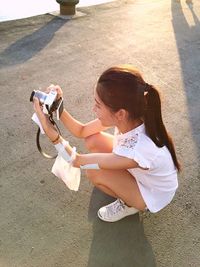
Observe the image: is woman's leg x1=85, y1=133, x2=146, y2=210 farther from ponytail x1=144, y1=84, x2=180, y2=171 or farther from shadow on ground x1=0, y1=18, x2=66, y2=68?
shadow on ground x1=0, y1=18, x2=66, y2=68

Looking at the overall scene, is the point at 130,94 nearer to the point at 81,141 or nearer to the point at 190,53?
the point at 81,141

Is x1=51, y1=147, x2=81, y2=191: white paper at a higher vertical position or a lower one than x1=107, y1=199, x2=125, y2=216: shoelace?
higher

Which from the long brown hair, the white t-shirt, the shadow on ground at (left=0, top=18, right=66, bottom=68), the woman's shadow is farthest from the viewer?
the shadow on ground at (left=0, top=18, right=66, bottom=68)

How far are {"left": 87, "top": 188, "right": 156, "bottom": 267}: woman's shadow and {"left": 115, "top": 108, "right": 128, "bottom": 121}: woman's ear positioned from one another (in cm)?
62

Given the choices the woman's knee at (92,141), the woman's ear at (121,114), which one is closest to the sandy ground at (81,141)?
the woman's knee at (92,141)

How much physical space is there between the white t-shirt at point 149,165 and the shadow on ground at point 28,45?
85.7 inches

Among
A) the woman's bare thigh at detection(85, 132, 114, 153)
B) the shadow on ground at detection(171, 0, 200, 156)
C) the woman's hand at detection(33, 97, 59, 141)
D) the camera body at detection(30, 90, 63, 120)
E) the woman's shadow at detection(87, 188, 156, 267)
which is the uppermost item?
the camera body at detection(30, 90, 63, 120)

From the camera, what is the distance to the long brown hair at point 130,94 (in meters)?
1.55

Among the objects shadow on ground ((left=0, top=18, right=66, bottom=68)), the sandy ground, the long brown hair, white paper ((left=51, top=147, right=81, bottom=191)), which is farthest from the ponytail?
shadow on ground ((left=0, top=18, right=66, bottom=68))

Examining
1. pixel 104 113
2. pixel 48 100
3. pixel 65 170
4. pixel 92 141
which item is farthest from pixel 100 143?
pixel 48 100

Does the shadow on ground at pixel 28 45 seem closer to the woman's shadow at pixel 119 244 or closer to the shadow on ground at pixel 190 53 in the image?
the shadow on ground at pixel 190 53

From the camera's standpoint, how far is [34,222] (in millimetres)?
1947

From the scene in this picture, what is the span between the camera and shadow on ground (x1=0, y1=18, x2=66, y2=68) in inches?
145

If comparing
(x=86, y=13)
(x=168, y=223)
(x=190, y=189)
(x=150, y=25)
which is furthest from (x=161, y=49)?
(x=168, y=223)
